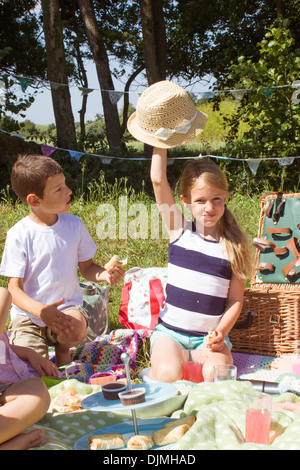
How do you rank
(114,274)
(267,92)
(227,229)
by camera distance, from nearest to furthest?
(114,274)
(227,229)
(267,92)

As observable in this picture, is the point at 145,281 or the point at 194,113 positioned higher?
the point at 194,113

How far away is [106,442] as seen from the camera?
5.98 feet

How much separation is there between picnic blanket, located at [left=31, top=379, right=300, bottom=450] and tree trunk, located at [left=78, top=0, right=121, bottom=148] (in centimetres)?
589

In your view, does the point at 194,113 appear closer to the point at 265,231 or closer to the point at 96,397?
the point at 265,231

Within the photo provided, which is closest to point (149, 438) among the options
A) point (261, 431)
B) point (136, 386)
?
point (136, 386)

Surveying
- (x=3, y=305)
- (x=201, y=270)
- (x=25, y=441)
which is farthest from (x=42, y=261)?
(x=25, y=441)

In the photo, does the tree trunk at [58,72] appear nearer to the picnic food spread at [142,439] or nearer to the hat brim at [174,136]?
the hat brim at [174,136]

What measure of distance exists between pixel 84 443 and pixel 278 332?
166 cm

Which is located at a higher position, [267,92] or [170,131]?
[267,92]

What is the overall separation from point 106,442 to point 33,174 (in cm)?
155

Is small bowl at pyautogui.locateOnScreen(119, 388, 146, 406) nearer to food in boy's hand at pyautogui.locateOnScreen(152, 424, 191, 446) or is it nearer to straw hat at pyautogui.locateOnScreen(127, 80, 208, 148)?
food in boy's hand at pyautogui.locateOnScreen(152, 424, 191, 446)

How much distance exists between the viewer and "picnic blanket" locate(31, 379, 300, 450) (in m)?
1.77

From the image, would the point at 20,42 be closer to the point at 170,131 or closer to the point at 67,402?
the point at 170,131

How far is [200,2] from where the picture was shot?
885cm
